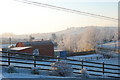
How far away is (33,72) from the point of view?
358 inches

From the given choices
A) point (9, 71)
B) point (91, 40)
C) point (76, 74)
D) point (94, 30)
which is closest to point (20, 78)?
point (9, 71)

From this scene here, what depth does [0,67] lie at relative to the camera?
8805 millimetres

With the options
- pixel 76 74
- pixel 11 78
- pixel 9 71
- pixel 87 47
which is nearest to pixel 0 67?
pixel 9 71

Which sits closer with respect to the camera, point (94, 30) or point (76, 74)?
point (76, 74)

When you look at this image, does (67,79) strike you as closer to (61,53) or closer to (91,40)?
(61,53)

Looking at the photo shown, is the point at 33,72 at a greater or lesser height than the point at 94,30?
lesser

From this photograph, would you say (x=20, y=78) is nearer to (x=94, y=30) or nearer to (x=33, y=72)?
(x=33, y=72)

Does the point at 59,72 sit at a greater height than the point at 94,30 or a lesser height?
lesser

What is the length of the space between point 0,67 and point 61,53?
22.0 meters

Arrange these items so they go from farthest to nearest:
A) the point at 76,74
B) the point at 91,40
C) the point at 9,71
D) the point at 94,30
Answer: the point at 94,30 < the point at 91,40 < the point at 76,74 < the point at 9,71

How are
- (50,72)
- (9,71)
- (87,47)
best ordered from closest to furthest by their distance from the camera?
(9,71), (50,72), (87,47)

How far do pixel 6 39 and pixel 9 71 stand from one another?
70132mm

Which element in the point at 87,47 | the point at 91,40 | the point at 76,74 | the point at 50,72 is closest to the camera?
the point at 50,72

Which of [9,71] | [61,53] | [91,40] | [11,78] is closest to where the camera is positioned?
[11,78]
